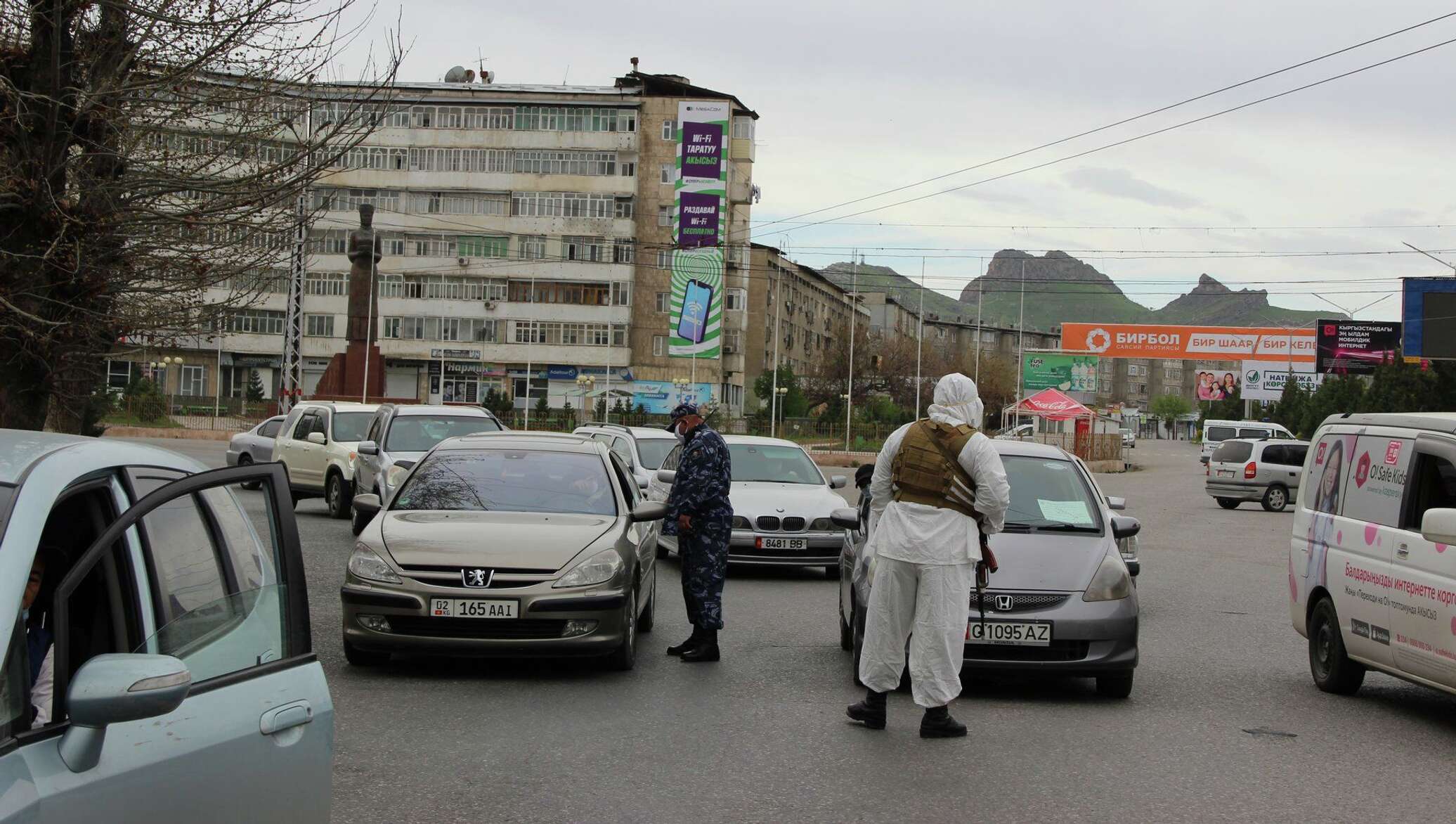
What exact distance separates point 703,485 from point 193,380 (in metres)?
88.9

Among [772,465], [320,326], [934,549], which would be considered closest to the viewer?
[934,549]

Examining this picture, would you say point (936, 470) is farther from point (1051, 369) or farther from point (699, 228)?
point (1051, 369)

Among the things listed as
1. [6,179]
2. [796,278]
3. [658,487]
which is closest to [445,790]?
[6,179]

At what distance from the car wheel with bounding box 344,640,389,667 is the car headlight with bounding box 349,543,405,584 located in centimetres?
46

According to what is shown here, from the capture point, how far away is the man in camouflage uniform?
1040cm

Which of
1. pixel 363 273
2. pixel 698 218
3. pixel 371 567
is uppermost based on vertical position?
pixel 698 218

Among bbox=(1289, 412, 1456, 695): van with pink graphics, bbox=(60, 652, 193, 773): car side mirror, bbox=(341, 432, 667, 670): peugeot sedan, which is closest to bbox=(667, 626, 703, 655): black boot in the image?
bbox=(341, 432, 667, 670): peugeot sedan

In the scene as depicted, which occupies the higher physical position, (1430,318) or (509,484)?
(1430,318)

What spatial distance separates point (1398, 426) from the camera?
31.0 feet

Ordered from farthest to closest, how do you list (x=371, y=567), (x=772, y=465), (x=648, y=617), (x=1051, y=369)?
(x=1051, y=369)
(x=772, y=465)
(x=648, y=617)
(x=371, y=567)

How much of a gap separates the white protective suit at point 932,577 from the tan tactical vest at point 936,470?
4cm

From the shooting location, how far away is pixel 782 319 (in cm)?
10769

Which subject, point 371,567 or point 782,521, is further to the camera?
point 782,521

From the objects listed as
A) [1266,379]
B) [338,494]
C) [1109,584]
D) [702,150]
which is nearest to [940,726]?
[1109,584]
